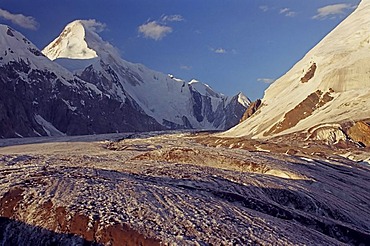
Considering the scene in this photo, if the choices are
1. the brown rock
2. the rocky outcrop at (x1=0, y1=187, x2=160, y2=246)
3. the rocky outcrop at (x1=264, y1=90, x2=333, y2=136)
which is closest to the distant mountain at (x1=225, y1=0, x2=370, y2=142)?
the rocky outcrop at (x1=264, y1=90, x2=333, y2=136)

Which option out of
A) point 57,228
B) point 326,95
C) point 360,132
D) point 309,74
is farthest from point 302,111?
point 57,228

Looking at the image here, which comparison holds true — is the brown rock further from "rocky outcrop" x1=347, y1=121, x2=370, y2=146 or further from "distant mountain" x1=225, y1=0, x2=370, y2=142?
"distant mountain" x1=225, y1=0, x2=370, y2=142

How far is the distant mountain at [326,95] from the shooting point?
331 ft

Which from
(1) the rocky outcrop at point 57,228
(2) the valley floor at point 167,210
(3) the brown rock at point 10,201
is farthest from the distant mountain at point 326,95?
(1) the rocky outcrop at point 57,228

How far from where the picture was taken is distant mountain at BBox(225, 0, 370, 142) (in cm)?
10096

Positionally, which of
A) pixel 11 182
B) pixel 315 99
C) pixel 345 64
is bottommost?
pixel 11 182

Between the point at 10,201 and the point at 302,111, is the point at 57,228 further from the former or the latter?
the point at 302,111

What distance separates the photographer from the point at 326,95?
4889 inches

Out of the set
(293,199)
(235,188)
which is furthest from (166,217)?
(293,199)

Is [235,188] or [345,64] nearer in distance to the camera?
[235,188]

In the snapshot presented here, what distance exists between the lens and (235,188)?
2123 cm

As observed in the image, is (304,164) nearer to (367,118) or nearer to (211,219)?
(211,219)

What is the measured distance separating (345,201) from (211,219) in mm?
12592

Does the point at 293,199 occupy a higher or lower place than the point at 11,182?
lower
